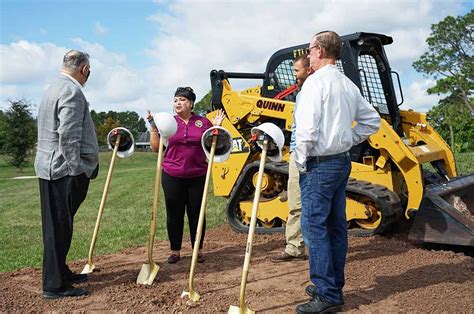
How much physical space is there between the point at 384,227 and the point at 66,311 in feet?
12.1

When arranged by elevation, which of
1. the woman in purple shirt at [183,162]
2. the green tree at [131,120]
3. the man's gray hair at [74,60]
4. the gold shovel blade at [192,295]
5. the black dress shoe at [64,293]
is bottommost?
the black dress shoe at [64,293]

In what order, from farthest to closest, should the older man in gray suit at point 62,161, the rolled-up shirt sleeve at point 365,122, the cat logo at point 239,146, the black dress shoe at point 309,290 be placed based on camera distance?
the cat logo at point 239,146 < the older man in gray suit at point 62,161 < the black dress shoe at point 309,290 < the rolled-up shirt sleeve at point 365,122

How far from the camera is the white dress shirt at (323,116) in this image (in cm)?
375

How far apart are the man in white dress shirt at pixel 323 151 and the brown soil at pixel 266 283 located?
372 millimetres

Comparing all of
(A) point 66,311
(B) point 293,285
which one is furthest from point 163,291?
(B) point 293,285

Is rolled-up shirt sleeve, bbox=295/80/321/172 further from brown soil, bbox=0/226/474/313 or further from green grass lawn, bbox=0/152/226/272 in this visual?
green grass lawn, bbox=0/152/226/272

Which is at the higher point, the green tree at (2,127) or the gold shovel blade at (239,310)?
the green tree at (2,127)

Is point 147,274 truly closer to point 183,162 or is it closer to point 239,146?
point 183,162

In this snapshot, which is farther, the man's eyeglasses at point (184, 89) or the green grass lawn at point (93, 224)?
the green grass lawn at point (93, 224)

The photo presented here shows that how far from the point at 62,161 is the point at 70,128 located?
305 millimetres

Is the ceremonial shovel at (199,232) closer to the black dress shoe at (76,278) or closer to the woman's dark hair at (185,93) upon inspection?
the woman's dark hair at (185,93)

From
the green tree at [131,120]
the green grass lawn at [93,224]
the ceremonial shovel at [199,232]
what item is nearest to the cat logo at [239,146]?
the green grass lawn at [93,224]

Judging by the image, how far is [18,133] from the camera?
33.2 metres

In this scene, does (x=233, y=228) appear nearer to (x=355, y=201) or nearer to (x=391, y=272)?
(x=355, y=201)
